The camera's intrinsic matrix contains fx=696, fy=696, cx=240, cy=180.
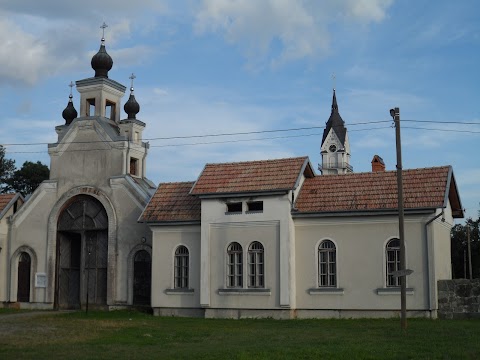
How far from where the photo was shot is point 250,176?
2914cm

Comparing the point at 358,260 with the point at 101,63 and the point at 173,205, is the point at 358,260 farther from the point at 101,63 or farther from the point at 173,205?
the point at 101,63

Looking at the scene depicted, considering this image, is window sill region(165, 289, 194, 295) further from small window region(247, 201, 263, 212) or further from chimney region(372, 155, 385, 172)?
chimney region(372, 155, 385, 172)

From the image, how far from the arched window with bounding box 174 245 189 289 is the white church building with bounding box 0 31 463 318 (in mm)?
44

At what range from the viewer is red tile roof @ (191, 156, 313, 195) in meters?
28.2

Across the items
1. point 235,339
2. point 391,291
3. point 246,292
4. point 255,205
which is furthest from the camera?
point 255,205

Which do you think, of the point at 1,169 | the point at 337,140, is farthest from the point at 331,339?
the point at 337,140

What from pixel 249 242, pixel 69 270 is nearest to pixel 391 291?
pixel 249 242

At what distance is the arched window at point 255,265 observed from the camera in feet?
92.8

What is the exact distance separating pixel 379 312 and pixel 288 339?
8.87 m

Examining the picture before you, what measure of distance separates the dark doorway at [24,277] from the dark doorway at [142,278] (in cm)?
593

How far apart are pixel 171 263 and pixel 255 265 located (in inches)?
159

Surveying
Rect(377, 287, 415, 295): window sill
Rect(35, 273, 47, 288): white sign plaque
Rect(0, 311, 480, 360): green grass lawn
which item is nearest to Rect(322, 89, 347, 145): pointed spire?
Rect(35, 273, 47, 288): white sign plaque

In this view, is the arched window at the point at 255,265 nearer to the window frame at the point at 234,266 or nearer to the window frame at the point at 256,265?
the window frame at the point at 256,265

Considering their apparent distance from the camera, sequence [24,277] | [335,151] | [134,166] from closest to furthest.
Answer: [24,277], [134,166], [335,151]
